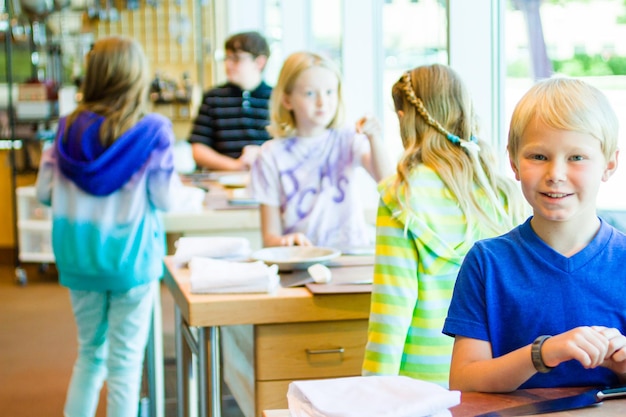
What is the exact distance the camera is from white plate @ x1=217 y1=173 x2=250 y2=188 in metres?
4.40

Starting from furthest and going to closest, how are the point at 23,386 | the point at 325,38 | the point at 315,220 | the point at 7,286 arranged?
the point at 7,286, the point at 325,38, the point at 23,386, the point at 315,220

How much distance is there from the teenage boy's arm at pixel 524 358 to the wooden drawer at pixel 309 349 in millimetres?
921

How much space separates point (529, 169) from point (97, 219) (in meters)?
1.97

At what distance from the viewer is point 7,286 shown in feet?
22.7

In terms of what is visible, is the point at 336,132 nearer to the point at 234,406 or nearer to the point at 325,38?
the point at 234,406

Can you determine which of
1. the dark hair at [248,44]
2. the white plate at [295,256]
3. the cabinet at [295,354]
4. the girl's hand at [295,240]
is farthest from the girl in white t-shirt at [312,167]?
the dark hair at [248,44]

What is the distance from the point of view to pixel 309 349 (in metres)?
2.41

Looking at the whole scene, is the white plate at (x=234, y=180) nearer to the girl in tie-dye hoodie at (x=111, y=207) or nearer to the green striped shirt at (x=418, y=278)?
the girl in tie-dye hoodie at (x=111, y=207)

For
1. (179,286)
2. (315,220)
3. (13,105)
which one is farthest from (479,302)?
(13,105)

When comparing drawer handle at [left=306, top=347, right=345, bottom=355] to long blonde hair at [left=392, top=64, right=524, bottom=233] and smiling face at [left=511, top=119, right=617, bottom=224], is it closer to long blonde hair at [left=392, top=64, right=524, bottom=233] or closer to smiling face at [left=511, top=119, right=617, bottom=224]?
long blonde hair at [left=392, top=64, right=524, bottom=233]

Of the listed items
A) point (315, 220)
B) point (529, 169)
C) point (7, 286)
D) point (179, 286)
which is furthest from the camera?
point (7, 286)

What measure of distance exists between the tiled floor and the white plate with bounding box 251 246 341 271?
1.25 m

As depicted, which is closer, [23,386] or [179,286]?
[179,286]

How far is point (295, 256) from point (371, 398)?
1475mm
